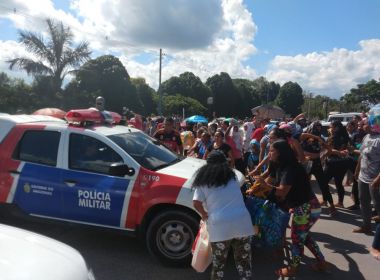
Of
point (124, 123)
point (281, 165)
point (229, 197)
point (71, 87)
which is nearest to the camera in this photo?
point (229, 197)

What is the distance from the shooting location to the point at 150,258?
5.13 meters

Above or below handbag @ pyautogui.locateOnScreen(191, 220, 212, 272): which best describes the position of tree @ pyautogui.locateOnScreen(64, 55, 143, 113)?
above

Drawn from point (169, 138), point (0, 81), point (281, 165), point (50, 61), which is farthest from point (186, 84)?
point (281, 165)

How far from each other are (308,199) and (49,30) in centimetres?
2503

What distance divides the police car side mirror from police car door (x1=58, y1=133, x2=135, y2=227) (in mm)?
67

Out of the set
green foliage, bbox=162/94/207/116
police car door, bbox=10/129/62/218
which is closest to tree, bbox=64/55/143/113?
green foliage, bbox=162/94/207/116

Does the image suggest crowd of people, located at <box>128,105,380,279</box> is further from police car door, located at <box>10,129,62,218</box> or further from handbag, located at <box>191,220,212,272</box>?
police car door, located at <box>10,129,62,218</box>

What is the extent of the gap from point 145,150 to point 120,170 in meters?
0.81

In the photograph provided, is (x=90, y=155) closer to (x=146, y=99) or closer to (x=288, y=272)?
(x=288, y=272)

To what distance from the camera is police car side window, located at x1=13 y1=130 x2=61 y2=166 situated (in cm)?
527

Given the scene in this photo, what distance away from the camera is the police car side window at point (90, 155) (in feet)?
16.6

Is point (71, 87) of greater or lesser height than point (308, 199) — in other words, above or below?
above

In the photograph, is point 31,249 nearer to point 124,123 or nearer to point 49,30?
point 124,123

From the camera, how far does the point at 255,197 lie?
5.12 meters
